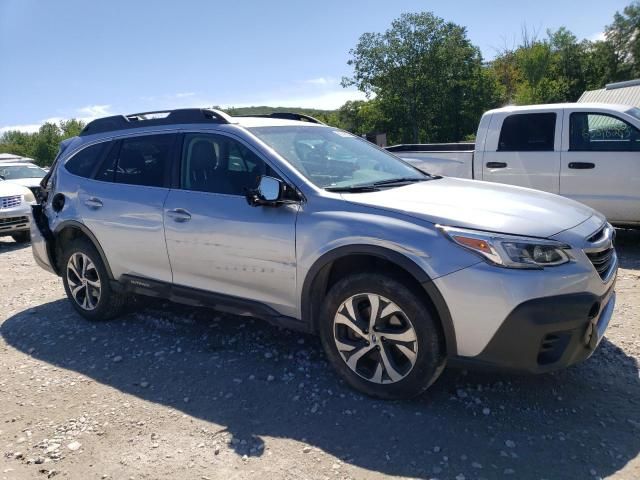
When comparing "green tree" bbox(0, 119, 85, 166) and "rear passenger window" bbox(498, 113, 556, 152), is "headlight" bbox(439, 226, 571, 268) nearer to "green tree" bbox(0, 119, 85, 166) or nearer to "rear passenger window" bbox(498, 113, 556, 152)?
→ "rear passenger window" bbox(498, 113, 556, 152)

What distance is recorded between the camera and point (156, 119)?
14.7ft

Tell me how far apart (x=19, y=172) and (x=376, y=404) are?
12.7 m

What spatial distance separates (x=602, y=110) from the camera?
256 inches

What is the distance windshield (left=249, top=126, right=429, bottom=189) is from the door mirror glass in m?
0.29

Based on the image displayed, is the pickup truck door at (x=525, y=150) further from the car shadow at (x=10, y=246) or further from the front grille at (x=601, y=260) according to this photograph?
the car shadow at (x=10, y=246)

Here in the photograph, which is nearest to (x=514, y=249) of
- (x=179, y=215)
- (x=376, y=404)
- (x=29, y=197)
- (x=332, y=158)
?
(x=376, y=404)

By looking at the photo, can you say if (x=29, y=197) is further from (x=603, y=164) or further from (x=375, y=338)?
(x=603, y=164)

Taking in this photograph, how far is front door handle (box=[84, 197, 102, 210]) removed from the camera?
4582 millimetres

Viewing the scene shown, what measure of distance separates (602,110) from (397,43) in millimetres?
33779

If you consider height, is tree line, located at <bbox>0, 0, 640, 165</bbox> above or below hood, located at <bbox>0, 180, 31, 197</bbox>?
above

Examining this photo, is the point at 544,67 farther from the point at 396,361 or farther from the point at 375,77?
the point at 396,361

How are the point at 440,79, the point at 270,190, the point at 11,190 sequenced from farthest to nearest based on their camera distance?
the point at 440,79 → the point at 11,190 → the point at 270,190

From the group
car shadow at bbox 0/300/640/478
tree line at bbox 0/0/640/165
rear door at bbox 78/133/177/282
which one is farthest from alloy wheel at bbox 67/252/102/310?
tree line at bbox 0/0/640/165

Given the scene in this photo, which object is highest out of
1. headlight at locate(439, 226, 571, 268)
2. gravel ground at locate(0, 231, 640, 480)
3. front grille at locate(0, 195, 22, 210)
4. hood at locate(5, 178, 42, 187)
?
hood at locate(5, 178, 42, 187)
